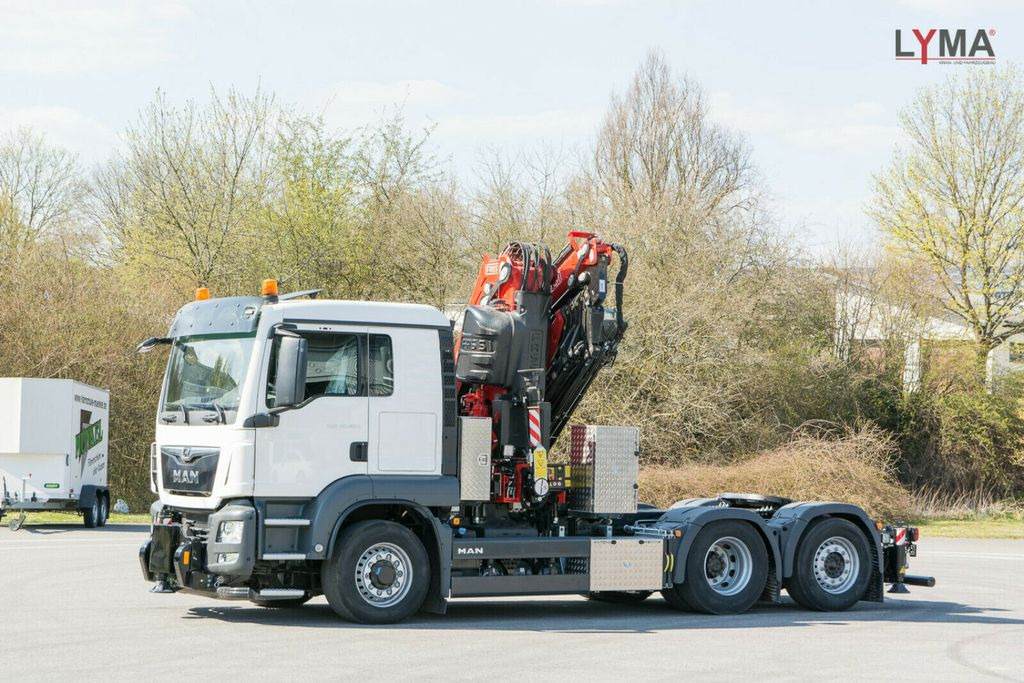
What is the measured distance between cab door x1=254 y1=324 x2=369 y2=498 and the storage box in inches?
608

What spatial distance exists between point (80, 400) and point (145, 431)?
679 cm

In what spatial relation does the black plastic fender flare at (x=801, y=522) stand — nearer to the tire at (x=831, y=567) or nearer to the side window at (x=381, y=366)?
the tire at (x=831, y=567)

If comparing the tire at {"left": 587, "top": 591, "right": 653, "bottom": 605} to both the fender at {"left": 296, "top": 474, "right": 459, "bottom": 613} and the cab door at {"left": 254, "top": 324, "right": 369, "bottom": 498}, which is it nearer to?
the fender at {"left": 296, "top": 474, "right": 459, "bottom": 613}

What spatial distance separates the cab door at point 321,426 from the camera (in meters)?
11.2

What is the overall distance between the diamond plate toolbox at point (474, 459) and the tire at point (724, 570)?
7.63ft

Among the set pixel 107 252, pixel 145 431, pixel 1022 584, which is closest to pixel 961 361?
pixel 1022 584

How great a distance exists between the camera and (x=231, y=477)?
11141 mm

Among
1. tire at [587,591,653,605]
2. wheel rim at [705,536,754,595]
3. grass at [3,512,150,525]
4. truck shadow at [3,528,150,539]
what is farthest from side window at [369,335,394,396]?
grass at [3,512,150,525]

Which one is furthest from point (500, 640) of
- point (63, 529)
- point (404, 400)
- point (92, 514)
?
point (63, 529)

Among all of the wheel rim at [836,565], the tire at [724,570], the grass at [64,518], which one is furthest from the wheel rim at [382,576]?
the grass at [64,518]

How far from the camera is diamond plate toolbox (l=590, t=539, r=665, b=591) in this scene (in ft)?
41.1

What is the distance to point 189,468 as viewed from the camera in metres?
11.6

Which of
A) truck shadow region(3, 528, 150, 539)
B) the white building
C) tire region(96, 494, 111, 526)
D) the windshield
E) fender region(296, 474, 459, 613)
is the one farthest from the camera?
the white building

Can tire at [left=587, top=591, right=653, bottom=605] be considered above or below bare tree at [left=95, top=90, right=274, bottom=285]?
below
